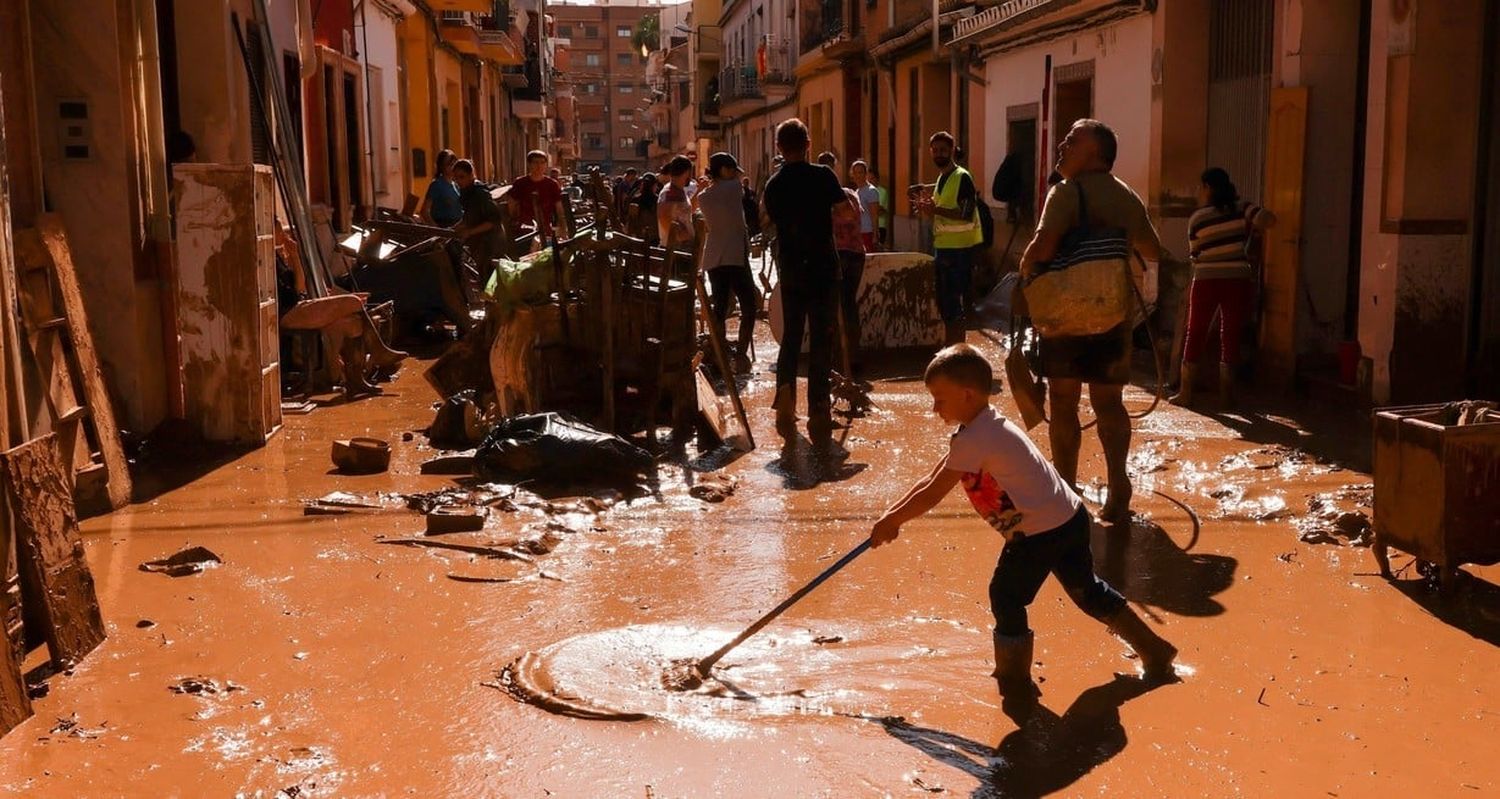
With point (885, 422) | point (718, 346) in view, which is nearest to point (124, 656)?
point (718, 346)

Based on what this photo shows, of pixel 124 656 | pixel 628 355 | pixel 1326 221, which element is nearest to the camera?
pixel 124 656

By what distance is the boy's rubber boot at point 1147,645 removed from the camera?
179 inches

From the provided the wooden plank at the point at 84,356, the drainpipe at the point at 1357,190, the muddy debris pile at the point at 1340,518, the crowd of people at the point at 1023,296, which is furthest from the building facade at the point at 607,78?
the muddy debris pile at the point at 1340,518

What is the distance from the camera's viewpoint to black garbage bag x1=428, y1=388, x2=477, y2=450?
8602 millimetres

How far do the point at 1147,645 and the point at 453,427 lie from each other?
196 inches

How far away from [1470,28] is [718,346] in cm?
452

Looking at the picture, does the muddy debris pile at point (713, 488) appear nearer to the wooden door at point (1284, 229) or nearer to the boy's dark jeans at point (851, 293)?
the boy's dark jeans at point (851, 293)

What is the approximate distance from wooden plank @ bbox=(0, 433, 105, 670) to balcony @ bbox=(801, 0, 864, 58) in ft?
83.9

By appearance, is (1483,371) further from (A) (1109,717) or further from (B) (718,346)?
(A) (1109,717)

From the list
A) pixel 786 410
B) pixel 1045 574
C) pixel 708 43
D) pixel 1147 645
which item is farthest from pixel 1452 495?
pixel 708 43

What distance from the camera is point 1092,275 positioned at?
630cm

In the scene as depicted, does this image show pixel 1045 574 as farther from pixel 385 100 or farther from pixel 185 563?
pixel 385 100

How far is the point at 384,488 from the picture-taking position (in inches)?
293

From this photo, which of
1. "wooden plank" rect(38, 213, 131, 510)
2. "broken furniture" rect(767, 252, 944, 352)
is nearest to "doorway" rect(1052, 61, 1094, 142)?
"broken furniture" rect(767, 252, 944, 352)
